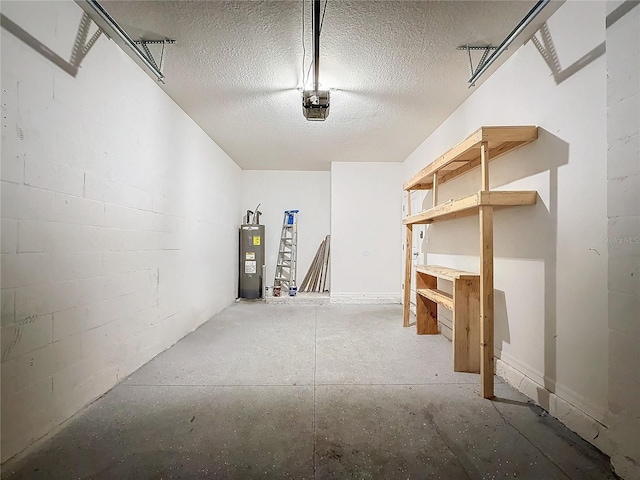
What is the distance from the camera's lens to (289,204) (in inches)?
233

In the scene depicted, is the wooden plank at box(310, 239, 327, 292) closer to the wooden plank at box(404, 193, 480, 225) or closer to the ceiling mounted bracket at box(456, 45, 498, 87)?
the wooden plank at box(404, 193, 480, 225)

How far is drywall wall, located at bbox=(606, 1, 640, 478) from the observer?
1.24m

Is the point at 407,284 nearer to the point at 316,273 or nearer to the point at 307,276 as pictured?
the point at 316,273

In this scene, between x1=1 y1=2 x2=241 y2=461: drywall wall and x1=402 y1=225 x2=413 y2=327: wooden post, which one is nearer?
x1=1 y1=2 x2=241 y2=461: drywall wall

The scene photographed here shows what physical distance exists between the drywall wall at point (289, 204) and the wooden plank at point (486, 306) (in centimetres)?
410

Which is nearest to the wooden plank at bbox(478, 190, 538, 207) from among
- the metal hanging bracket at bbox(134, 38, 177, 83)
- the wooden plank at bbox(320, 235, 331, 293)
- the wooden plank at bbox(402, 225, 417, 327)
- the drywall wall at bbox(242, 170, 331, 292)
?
the wooden plank at bbox(402, 225, 417, 327)

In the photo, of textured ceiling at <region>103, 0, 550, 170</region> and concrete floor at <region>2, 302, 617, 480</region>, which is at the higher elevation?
textured ceiling at <region>103, 0, 550, 170</region>

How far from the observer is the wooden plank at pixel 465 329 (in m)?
2.36

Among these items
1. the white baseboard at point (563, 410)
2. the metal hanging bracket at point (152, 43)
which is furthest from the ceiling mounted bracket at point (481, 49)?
the white baseboard at point (563, 410)

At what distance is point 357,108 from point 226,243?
10.2ft

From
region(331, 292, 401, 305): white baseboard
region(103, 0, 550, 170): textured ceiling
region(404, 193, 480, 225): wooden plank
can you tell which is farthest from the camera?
region(331, 292, 401, 305): white baseboard

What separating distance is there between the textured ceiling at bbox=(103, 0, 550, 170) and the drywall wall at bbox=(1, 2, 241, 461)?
47cm

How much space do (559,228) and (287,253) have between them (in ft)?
15.3

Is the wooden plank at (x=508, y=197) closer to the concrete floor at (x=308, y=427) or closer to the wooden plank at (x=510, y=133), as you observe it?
the wooden plank at (x=510, y=133)
